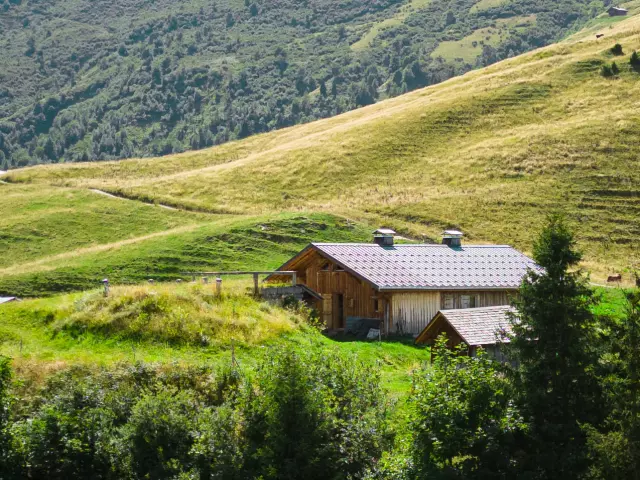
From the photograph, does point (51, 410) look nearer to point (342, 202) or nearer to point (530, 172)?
point (342, 202)

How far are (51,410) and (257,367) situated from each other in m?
6.31

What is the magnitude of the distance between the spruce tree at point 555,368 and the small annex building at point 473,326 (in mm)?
8748

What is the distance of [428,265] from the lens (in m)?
48.3

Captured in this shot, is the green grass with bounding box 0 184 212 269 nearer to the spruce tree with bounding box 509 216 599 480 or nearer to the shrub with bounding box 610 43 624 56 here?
the spruce tree with bounding box 509 216 599 480

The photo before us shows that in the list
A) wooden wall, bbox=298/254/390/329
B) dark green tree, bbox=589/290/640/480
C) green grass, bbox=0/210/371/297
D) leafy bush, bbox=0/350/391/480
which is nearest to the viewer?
dark green tree, bbox=589/290/640/480

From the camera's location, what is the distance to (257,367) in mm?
29438

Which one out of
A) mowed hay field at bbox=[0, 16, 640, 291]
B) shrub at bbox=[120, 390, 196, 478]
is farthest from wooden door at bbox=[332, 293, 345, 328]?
shrub at bbox=[120, 390, 196, 478]

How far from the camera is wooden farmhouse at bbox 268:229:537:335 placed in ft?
149

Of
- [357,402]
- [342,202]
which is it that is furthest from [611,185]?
[357,402]

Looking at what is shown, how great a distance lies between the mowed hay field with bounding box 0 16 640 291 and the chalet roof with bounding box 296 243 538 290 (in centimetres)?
1569

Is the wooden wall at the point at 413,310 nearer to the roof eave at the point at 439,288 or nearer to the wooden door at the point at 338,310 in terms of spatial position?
the roof eave at the point at 439,288

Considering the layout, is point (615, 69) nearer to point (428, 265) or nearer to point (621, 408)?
point (428, 265)

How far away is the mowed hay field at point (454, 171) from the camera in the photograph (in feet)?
255

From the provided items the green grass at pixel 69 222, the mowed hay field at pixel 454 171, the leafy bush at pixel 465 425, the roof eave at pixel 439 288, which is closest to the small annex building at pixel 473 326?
the roof eave at pixel 439 288
